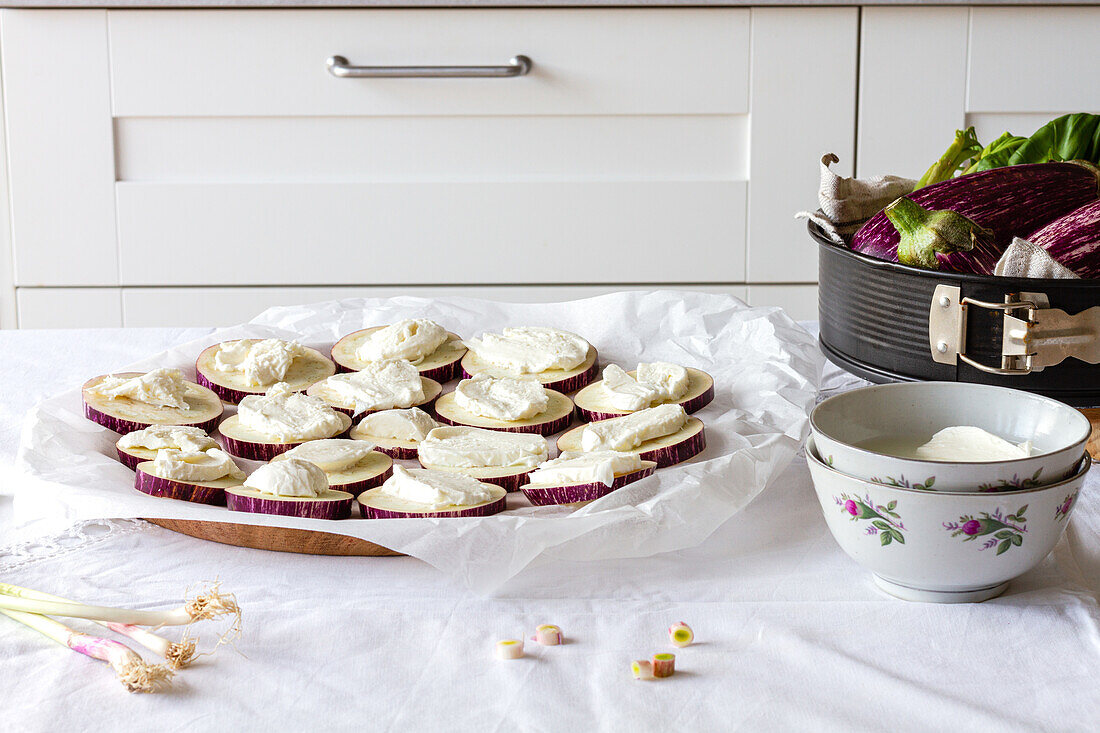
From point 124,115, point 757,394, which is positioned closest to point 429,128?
point 124,115

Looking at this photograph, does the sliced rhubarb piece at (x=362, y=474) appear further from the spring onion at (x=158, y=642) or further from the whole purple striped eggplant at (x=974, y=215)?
the whole purple striped eggplant at (x=974, y=215)

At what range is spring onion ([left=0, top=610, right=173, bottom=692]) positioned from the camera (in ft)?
1.71

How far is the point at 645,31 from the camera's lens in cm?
189

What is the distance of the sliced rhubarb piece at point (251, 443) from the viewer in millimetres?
819

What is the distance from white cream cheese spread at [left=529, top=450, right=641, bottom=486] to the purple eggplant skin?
0.34 meters

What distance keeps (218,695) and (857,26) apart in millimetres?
1700

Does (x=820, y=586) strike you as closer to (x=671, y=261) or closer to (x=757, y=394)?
(x=757, y=394)

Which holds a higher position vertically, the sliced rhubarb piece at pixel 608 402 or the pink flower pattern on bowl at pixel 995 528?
the pink flower pattern on bowl at pixel 995 528

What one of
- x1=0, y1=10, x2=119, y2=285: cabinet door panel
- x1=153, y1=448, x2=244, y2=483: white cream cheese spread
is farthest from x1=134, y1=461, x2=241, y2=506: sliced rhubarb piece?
x1=0, y1=10, x2=119, y2=285: cabinet door panel

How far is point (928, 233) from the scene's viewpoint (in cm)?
78

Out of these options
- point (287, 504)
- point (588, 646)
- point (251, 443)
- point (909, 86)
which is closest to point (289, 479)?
point (287, 504)

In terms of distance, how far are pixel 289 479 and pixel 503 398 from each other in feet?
0.85

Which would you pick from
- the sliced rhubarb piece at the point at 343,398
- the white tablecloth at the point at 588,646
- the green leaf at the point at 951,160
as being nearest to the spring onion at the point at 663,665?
the white tablecloth at the point at 588,646

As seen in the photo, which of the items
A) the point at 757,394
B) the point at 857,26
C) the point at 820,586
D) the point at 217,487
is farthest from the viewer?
the point at 857,26
